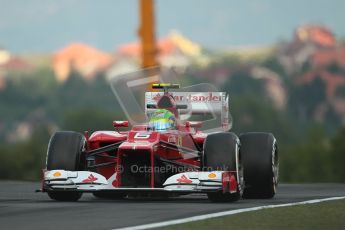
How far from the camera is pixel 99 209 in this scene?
16.6 m

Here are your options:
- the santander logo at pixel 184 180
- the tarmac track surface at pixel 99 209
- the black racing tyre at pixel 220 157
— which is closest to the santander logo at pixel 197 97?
the tarmac track surface at pixel 99 209

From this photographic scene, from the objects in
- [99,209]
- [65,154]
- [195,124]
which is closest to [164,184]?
[65,154]

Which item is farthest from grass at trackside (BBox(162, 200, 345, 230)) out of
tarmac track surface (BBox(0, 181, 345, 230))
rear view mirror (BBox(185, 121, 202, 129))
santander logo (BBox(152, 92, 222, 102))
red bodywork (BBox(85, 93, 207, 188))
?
santander logo (BBox(152, 92, 222, 102))

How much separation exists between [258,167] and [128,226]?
671cm

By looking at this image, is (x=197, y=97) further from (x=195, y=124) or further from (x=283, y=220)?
(x=283, y=220)

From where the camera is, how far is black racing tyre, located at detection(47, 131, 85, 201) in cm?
1902

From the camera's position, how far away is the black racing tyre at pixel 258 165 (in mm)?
20078

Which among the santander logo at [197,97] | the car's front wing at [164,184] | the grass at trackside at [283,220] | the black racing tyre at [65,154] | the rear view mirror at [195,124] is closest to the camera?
the grass at trackside at [283,220]

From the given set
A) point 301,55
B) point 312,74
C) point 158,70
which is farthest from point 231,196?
point 312,74

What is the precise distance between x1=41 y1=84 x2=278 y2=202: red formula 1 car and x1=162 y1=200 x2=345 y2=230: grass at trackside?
209 centimetres

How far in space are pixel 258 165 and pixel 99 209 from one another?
4315mm

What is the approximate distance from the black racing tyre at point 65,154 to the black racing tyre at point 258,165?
2794 millimetres

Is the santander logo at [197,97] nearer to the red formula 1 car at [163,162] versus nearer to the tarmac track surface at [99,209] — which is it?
the red formula 1 car at [163,162]

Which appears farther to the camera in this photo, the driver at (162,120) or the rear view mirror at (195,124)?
the rear view mirror at (195,124)
